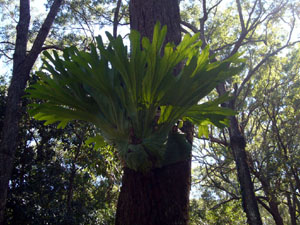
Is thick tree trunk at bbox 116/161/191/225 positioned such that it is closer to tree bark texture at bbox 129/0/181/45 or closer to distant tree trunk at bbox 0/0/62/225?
tree bark texture at bbox 129/0/181/45

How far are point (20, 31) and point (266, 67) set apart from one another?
8571mm

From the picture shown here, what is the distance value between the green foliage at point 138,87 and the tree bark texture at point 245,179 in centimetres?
494

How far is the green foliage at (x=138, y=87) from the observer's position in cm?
146

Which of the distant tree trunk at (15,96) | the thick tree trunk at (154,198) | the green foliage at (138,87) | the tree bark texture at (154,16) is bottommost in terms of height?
the thick tree trunk at (154,198)

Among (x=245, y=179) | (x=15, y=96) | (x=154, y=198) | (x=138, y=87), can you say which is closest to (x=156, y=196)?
(x=154, y=198)

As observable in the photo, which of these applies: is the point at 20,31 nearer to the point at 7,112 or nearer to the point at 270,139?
the point at 7,112

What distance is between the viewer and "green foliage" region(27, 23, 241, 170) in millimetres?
1458

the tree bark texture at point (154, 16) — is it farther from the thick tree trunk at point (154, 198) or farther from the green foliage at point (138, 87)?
the thick tree trunk at point (154, 198)

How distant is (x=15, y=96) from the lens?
6.23 meters

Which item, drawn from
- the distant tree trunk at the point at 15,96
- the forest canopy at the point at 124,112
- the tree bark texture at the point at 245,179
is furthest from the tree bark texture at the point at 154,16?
the tree bark texture at the point at 245,179

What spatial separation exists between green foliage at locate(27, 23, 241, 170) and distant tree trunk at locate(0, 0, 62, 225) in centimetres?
445

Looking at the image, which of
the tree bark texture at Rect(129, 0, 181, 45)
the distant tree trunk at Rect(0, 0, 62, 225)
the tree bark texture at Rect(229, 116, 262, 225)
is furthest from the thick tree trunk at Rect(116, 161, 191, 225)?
the tree bark texture at Rect(229, 116, 262, 225)

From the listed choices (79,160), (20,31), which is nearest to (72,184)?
(79,160)

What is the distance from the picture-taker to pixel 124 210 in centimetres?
139
